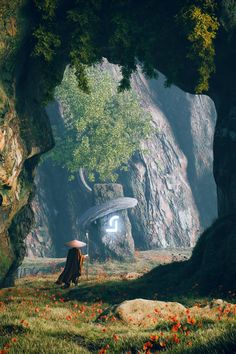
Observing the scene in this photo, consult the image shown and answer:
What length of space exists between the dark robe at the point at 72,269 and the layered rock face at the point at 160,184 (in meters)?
24.8

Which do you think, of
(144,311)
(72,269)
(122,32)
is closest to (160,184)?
(72,269)

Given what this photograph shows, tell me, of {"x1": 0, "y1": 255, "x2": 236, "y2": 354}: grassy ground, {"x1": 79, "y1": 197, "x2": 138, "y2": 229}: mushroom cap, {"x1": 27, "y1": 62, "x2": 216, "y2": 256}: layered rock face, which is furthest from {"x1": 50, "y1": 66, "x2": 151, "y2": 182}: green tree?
{"x1": 0, "y1": 255, "x2": 236, "y2": 354}: grassy ground

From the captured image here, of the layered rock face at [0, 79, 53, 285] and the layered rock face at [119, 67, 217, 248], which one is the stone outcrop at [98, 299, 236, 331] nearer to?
the layered rock face at [0, 79, 53, 285]

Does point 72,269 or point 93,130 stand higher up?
point 93,130

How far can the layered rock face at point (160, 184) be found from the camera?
156 feet

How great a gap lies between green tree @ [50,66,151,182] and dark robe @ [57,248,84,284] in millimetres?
22353

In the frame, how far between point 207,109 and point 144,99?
1114 centimetres

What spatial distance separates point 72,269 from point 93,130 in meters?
25.4

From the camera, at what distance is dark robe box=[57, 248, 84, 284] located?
64.0ft

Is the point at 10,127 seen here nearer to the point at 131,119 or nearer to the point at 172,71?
the point at 172,71

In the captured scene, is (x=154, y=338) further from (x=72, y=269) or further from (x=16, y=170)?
(x=72, y=269)

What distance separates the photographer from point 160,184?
5441 centimetres

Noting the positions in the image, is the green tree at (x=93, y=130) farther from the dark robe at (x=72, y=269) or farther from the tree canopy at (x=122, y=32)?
the dark robe at (x=72, y=269)

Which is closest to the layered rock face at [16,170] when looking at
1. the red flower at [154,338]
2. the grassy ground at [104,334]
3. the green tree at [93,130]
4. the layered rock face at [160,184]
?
the grassy ground at [104,334]
